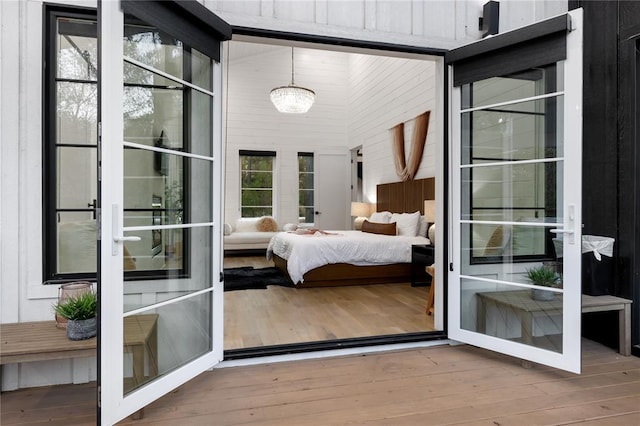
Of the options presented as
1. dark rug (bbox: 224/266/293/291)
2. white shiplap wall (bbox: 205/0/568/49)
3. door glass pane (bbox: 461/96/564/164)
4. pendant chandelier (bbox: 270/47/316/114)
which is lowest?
dark rug (bbox: 224/266/293/291)

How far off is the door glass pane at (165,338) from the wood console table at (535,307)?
1964 mm

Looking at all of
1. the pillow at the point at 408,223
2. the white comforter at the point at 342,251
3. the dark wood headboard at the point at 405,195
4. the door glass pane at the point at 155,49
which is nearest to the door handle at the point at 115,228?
the door glass pane at the point at 155,49

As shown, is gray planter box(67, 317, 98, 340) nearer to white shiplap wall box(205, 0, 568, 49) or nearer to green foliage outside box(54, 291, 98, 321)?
green foliage outside box(54, 291, 98, 321)

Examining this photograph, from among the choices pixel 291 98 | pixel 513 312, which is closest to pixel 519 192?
pixel 513 312

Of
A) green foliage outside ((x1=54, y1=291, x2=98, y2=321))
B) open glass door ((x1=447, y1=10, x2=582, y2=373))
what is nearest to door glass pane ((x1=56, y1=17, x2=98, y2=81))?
green foliage outside ((x1=54, y1=291, x2=98, y2=321))

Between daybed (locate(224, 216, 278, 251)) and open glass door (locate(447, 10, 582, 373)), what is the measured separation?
→ 5.64 metres

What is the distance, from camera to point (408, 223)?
5.82 meters

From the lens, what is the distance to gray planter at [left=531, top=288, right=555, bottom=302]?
2493 millimetres

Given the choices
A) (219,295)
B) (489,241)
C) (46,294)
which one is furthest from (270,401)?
(489,241)

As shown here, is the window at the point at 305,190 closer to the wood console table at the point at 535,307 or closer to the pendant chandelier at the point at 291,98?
the pendant chandelier at the point at 291,98

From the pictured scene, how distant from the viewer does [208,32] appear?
233 cm

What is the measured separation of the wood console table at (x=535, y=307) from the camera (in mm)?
2531

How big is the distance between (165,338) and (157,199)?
789 mm

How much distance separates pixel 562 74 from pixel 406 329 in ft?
7.36
